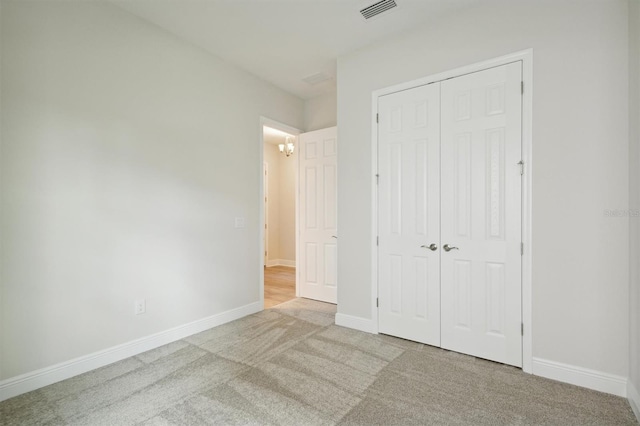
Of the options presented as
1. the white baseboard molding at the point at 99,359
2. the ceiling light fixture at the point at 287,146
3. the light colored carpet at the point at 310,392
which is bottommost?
the light colored carpet at the point at 310,392

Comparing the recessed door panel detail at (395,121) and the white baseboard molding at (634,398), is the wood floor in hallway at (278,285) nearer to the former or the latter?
the recessed door panel detail at (395,121)

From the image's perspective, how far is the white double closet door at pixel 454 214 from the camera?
7.93ft

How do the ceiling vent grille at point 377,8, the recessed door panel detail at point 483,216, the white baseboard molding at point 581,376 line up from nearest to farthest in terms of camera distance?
the white baseboard molding at point 581,376
the recessed door panel detail at point 483,216
the ceiling vent grille at point 377,8

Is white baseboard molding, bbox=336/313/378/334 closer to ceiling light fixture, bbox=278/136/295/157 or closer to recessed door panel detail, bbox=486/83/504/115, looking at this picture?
recessed door panel detail, bbox=486/83/504/115

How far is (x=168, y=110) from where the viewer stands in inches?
116

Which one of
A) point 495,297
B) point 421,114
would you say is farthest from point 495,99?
point 495,297

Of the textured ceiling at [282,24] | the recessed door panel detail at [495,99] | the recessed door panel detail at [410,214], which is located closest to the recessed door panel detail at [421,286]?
the recessed door panel detail at [410,214]

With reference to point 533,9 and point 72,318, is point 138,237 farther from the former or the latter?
point 533,9

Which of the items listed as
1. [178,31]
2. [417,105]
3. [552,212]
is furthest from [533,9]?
[178,31]

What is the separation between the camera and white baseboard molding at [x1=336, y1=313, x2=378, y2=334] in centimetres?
313

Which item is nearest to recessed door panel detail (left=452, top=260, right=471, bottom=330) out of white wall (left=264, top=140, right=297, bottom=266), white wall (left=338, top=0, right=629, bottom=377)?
white wall (left=338, top=0, right=629, bottom=377)

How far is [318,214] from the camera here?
4.35 m

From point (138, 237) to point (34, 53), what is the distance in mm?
1522

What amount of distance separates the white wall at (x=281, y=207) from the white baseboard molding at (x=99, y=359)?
3.85 metres
